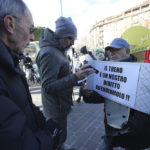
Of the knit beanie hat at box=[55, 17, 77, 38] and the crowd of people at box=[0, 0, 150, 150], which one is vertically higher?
the knit beanie hat at box=[55, 17, 77, 38]

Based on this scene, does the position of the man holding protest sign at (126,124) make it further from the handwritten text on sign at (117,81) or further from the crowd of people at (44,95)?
the handwritten text on sign at (117,81)

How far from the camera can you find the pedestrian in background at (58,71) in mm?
1447

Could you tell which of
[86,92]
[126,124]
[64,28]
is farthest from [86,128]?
[64,28]

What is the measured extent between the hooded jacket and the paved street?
3.50 ft

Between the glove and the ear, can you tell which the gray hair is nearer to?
the ear

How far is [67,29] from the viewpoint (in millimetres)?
1586

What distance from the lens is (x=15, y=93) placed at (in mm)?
750

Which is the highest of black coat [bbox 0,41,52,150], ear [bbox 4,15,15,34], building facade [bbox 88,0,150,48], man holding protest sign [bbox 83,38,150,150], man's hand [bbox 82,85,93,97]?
building facade [bbox 88,0,150,48]

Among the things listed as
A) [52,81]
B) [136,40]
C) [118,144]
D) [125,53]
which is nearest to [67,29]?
A: [52,81]

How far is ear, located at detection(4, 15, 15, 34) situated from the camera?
2.51 feet

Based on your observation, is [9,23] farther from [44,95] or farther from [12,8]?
[44,95]

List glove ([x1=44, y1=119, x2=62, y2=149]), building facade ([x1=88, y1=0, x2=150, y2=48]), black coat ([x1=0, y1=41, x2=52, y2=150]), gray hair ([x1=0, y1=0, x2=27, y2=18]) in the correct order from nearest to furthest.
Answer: black coat ([x1=0, y1=41, x2=52, y2=150]) → gray hair ([x1=0, y1=0, x2=27, y2=18]) → glove ([x1=44, y1=119, x2=62, y2=149]) → building facade ([x1=88, y1=0, x2=150, y2=48])

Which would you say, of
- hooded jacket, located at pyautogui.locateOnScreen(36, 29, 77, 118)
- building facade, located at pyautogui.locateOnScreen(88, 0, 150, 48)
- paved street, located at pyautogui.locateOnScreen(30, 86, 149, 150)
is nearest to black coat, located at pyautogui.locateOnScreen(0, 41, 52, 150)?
hooded jacket, located at pyautogui.locateOnScreen(36, 29, 77, 118)

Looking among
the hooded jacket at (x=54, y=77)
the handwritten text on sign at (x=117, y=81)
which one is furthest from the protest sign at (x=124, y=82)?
the hooded jacket at (x=54, y=77)
